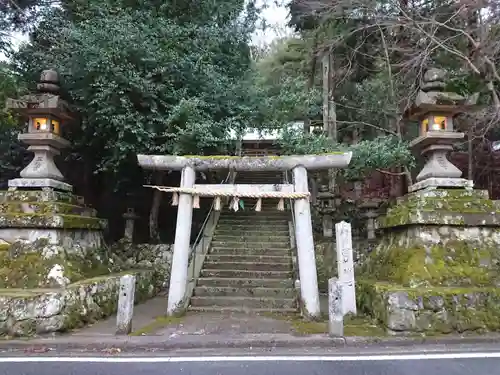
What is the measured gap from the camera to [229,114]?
9.70 meters

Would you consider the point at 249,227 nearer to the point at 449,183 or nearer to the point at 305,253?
the point at 305,253

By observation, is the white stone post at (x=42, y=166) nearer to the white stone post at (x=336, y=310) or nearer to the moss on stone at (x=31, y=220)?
the moss on stone at (x=31, y=220)

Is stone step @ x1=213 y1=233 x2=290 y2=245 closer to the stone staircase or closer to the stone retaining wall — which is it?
the stone staircase

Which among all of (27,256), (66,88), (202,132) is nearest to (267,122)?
(202,132)

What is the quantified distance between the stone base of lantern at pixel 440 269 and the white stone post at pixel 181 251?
3.42m

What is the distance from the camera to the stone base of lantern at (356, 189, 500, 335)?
5.44 meters

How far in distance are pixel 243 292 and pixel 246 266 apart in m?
1.06

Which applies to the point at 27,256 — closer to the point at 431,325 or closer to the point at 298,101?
the point at 431,325

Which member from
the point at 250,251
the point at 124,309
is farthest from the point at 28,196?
the point at 250,251

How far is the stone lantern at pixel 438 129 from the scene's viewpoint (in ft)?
22.4

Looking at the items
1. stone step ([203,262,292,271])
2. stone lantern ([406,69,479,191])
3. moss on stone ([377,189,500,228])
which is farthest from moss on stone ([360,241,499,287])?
stone step ([203,262,292,271])

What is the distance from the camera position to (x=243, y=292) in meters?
8.13

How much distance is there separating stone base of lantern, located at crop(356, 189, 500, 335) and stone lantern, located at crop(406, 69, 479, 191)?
25 centimetres

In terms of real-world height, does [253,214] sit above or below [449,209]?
above
